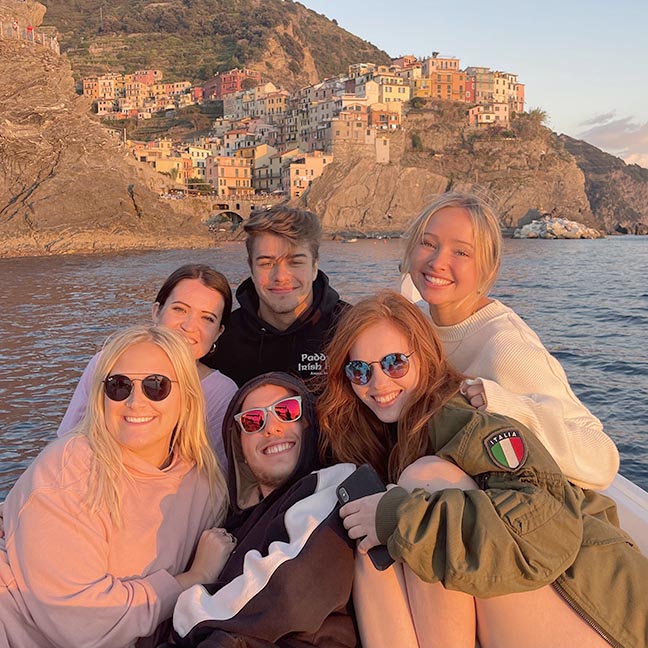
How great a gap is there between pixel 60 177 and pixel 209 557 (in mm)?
50466

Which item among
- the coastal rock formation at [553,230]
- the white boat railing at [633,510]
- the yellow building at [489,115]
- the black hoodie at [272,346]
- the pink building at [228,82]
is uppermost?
the pink building at [228,82]

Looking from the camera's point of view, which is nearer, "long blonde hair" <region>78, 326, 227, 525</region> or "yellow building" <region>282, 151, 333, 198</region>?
"long blonde hair" <region>78, 326, 227, 525</region>

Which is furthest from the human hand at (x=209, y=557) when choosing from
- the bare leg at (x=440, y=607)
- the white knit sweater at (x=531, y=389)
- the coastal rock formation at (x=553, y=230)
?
the coastal rock formation at (x=553, y=230)

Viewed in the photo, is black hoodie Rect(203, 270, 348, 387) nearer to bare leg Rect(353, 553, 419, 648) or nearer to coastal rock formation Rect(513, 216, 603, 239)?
bare leg Rect(353, 553, 419, 648)

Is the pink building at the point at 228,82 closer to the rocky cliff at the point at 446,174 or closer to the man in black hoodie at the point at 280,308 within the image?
the rocky cliff at the point at 446,174

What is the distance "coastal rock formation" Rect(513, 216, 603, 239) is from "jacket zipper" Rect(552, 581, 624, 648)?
8144 centimetres

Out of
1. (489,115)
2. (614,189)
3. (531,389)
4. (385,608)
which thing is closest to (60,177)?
(531,389)

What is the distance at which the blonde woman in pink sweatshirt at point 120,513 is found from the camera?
80.7 inches

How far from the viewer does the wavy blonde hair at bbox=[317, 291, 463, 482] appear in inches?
89.3

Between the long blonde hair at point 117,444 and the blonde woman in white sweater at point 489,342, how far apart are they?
1.02m

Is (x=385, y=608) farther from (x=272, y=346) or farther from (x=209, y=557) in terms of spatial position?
(x=272, y=346)

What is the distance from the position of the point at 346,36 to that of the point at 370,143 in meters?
98.8

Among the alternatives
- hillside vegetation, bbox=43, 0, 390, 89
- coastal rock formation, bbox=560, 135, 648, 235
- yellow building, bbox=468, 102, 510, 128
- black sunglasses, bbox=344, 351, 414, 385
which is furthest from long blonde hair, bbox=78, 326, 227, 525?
hillside vegetation, bbox=43, 0, 390, 89

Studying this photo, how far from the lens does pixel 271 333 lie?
3.90 m
